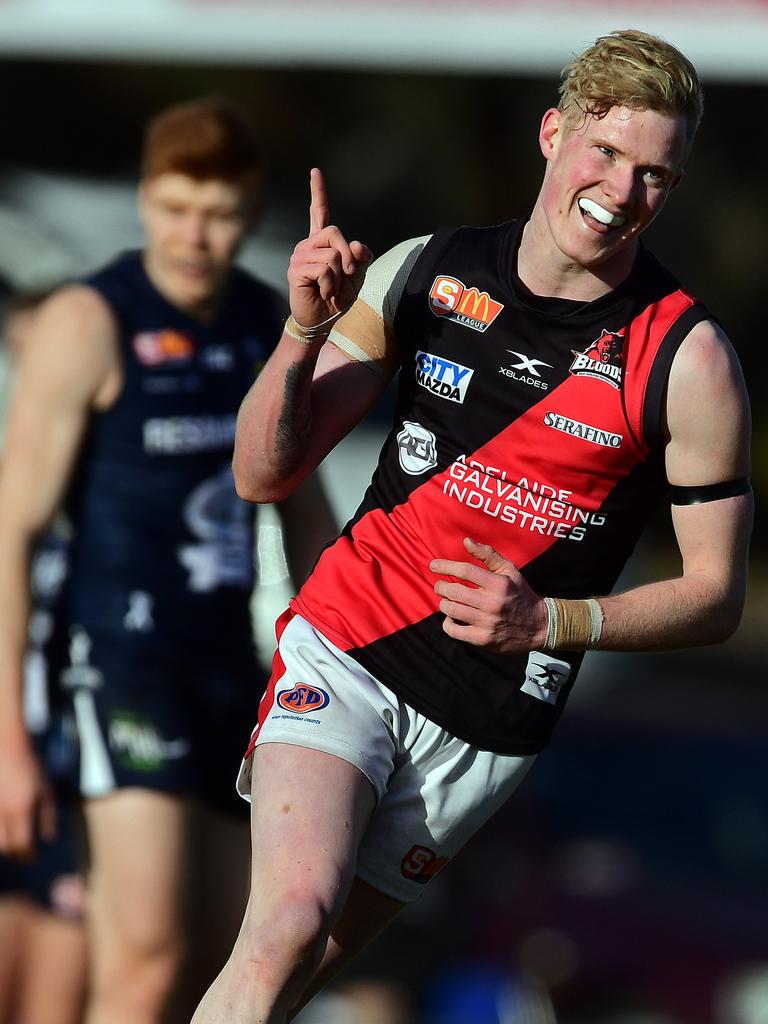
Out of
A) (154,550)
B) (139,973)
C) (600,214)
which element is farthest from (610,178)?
(139,973)

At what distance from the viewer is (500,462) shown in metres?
3.46

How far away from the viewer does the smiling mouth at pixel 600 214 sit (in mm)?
3316

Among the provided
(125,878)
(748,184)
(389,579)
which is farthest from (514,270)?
(748,184)

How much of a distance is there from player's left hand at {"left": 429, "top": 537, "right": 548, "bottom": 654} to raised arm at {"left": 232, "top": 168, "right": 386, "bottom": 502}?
1.48ft

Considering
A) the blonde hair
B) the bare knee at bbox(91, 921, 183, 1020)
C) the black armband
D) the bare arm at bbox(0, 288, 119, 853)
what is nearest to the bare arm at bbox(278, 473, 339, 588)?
the bare arm at bbox(0, 288, 119, 853)

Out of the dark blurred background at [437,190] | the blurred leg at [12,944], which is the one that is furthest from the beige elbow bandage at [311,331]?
→ the dark blurred background at [437,190]

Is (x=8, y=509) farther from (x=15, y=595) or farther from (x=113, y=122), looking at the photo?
(x=113, y=122)

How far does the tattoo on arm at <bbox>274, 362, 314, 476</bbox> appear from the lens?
3398 mm

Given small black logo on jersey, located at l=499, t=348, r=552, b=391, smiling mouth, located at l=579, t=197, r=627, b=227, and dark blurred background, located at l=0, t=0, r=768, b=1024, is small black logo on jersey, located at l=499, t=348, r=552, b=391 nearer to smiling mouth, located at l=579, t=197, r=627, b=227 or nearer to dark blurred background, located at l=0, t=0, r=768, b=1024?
smiling mouth, located at l=579, t=197, r=627, b=227

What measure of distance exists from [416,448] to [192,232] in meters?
1.77

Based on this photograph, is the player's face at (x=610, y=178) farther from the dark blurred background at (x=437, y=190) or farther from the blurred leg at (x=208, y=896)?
the dark blurred background at (x=437, y=190)

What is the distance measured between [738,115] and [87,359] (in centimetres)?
807

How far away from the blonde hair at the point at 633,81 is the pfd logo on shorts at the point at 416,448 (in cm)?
71

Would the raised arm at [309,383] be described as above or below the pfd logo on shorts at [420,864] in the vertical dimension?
above
